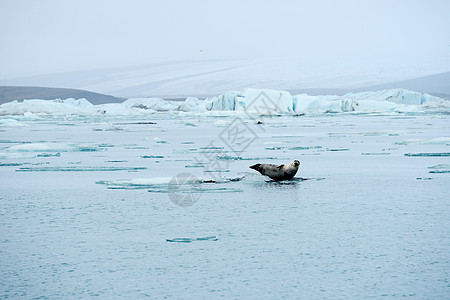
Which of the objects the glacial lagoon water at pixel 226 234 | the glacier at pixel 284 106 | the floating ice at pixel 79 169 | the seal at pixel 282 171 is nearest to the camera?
the glacial lagoon water at pixel 226 234

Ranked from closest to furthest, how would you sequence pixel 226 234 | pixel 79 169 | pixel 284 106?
pixel 226 234 < pixel 79 169 < pixel 284 106

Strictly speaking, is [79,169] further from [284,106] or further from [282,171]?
[284,106]

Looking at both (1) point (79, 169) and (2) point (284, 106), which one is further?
(2) point (284, 106)

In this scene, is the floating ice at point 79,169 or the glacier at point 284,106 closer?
the floating ice at point 79,169

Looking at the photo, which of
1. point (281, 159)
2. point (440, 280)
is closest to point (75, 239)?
point (440, 280)

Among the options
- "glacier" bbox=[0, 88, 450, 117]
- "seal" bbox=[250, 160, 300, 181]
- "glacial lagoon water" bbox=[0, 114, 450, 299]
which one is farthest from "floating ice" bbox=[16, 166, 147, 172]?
"glacier" bbox=[0, 88, 450, 117]

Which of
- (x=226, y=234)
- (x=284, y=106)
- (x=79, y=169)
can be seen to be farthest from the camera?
(x=284, y=106)

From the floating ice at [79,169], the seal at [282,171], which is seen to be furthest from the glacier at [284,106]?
the seal at [282,171]

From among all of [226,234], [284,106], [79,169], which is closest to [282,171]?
[226,234]

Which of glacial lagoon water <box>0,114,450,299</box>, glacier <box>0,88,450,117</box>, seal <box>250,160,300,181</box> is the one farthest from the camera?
glacier <box>0,88,450,117</box>

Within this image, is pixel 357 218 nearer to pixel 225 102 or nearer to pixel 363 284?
pixel 363 284

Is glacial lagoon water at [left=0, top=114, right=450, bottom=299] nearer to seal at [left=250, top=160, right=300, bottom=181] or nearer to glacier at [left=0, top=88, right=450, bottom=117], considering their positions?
seal at [left=250, top=160, right=300, bottom=181]

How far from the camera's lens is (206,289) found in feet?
7.66

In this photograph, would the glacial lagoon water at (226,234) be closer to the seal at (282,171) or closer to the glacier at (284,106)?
the seal at (282,171)
